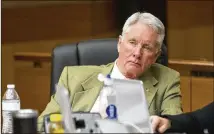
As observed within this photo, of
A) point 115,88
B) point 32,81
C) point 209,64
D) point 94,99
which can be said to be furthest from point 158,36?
point 32,81

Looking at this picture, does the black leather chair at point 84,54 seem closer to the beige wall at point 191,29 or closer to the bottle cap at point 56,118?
the bottle cap at point 56,118

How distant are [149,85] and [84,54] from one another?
1.22ft

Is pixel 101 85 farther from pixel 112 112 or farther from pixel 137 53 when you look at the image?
pixel 112 112

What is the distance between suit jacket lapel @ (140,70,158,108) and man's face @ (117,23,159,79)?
6 centimetres

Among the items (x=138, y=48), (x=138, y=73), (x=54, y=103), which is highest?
(x=138, y=48)

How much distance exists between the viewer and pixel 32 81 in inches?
198

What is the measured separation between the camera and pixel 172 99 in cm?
248

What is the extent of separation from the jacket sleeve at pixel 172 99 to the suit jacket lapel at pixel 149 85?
2.3 inches

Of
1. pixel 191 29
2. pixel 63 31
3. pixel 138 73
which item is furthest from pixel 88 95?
pixel 191 29

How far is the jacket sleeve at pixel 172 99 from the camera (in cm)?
241

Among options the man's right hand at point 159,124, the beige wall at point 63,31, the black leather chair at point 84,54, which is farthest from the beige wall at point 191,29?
the man's right hand at point 159,124

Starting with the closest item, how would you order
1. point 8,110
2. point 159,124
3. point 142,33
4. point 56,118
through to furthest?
point 56,118 < point 159,124 < point 8,110 < point 142,33

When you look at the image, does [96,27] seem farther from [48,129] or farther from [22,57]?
[48,129]

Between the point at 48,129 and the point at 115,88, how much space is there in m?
0.26
